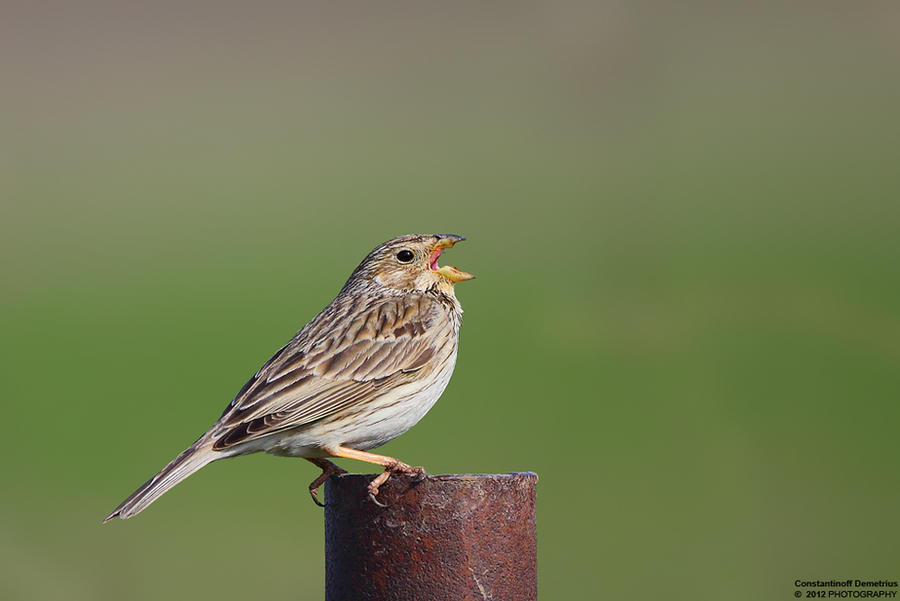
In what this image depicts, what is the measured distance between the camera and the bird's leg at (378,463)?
16.2ft

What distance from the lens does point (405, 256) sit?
301 inches

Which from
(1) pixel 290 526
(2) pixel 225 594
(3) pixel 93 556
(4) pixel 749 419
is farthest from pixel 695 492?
(3) pixel 93 556

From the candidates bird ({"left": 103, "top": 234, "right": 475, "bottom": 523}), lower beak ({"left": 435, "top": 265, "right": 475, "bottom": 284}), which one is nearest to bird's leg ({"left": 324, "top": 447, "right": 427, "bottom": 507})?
bird ({"left": 103, "top": 234, "right": 475, "bottom": 523})

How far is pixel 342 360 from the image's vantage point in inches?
263

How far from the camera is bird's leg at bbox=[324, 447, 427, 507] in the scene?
194 inches

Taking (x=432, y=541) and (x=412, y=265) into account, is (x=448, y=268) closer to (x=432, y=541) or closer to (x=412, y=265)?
(x=412, y=265)

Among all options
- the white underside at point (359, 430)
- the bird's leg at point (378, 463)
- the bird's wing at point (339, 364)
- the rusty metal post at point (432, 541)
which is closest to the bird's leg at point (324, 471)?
the white underside at point (359, 430)

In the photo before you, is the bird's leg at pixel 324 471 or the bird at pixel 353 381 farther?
the bird's leg at pixel 324 471

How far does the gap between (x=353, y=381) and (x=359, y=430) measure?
0.28 metres

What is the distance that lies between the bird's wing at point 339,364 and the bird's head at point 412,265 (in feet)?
0.61

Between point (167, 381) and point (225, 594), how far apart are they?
220 inches

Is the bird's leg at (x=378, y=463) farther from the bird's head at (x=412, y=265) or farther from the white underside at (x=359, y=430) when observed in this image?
the bird's head at (x=412, y=265)

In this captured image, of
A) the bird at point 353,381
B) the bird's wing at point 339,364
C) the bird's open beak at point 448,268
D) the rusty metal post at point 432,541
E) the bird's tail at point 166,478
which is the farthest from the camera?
the bird's open beak at point 448,268

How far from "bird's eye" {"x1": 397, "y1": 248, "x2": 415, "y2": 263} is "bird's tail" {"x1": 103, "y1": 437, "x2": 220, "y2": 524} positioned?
203cm
